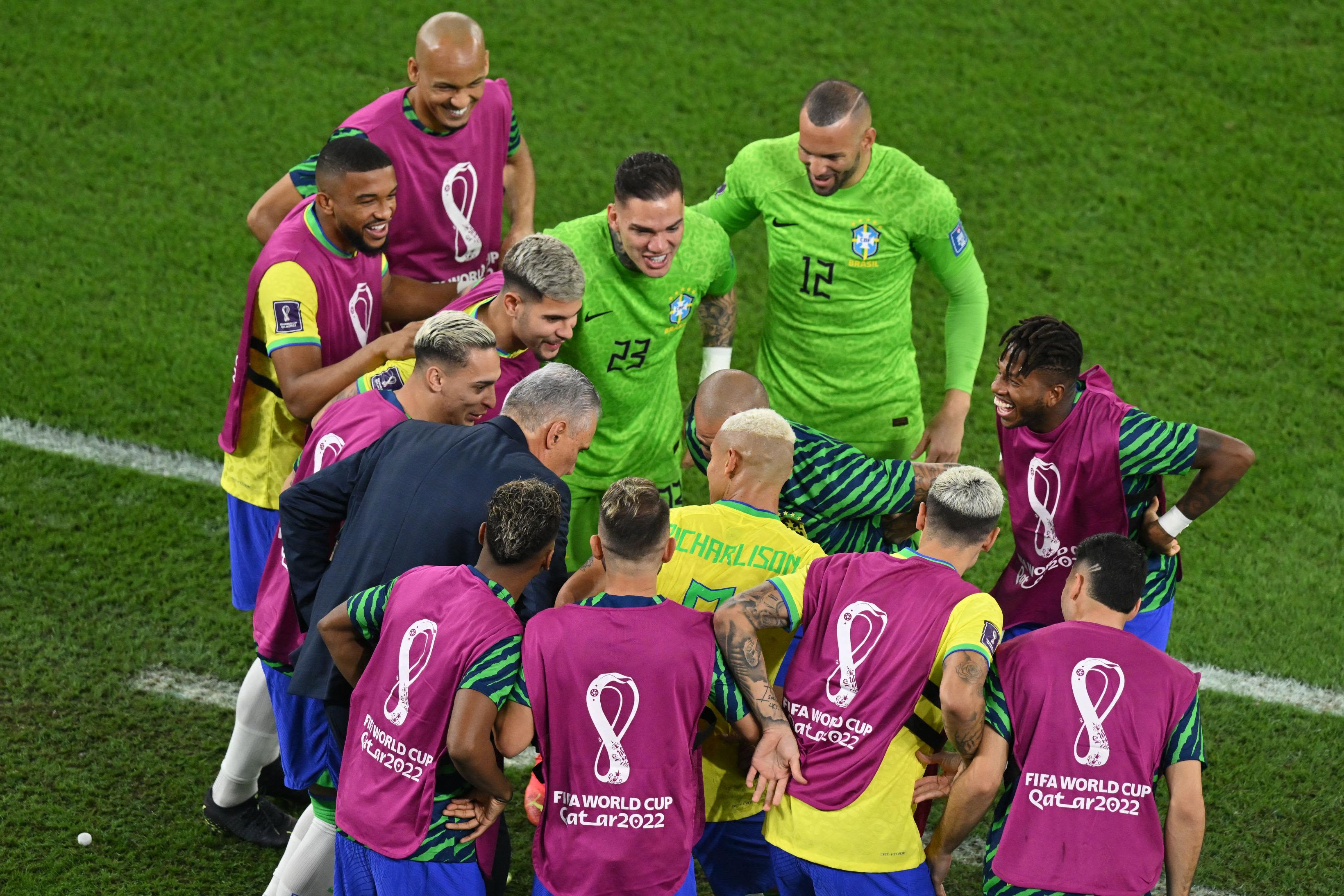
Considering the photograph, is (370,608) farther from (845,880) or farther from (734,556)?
(845,880)

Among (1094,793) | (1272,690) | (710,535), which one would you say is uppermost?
(710,535)

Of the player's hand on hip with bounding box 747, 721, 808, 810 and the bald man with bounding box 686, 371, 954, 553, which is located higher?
the bald man with bounding box 686, 371, 954, 553

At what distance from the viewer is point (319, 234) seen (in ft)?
14.8

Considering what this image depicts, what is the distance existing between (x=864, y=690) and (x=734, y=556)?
1.66ft

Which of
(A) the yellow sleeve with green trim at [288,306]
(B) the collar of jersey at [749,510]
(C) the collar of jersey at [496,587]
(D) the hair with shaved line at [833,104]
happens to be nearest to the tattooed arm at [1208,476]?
(B) the collar of jersey at [749,510]

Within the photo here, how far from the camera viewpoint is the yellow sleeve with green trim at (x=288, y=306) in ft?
14.3

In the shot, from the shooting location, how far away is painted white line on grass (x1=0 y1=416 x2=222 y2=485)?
Result: 6453mm

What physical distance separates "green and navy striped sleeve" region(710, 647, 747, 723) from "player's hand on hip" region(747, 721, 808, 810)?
0.34 feet

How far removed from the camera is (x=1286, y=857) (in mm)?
4660

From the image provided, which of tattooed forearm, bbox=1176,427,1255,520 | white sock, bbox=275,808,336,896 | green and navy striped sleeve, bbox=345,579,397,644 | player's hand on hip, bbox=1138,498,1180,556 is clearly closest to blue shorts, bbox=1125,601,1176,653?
player's hand on hip, bbox=1138,498,1180,556

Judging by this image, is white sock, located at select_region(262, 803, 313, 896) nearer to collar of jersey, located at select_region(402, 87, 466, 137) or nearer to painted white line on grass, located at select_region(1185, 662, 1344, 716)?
collar of jersey, located at select_region(402, 87, 466, 137)

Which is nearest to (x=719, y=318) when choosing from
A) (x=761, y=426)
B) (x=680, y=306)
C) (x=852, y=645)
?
(x=680, y=306)

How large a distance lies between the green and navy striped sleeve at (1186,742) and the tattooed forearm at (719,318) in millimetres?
2254

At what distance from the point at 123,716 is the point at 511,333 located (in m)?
2.17
